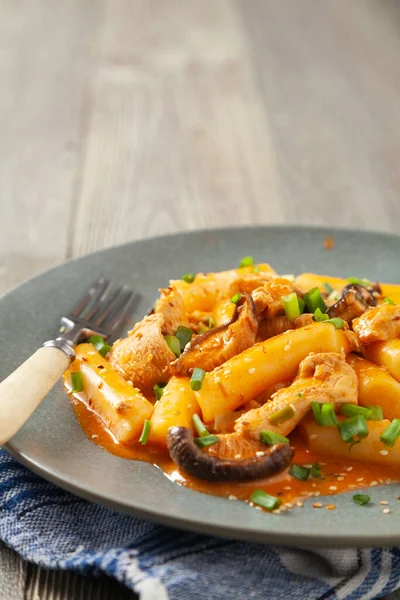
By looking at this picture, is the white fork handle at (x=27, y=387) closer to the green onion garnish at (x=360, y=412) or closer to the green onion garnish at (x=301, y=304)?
the green onion garnish at (x=301, y=304)

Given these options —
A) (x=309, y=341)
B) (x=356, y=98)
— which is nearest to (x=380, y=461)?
(x=309, y=341)

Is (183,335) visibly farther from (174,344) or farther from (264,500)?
(264,500)

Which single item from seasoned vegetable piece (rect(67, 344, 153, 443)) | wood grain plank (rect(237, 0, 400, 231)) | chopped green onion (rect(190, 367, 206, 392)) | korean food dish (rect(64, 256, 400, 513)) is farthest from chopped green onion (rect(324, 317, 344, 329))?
wood grain plank (rect(237, 0, 400, 231))

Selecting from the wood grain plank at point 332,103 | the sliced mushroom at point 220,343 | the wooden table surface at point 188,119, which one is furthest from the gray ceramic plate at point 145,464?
the wood grain plank at point 332,103

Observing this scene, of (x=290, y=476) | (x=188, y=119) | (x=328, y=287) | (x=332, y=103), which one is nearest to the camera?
(x=290, y=476)

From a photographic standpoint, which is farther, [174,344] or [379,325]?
[174,344]

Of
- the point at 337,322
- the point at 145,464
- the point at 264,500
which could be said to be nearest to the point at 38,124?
the point at 337,322

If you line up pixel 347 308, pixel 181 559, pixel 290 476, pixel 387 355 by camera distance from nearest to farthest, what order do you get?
pixel 181 559
pixel 290 476
pixel 387 355
pixel 347 308

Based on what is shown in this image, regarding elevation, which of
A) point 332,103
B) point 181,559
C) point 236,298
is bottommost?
point 181,559
